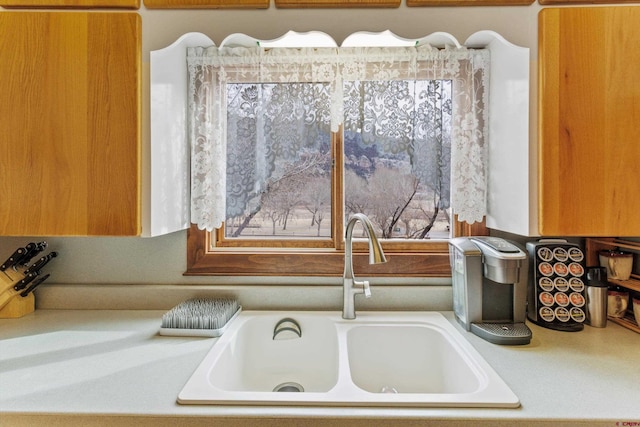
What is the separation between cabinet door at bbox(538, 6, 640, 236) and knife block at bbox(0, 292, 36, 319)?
1843 millimetres

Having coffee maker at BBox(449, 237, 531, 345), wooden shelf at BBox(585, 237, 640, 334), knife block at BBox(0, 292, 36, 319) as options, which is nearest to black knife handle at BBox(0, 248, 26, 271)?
knife block at BBox(0, 292, 36, 319)

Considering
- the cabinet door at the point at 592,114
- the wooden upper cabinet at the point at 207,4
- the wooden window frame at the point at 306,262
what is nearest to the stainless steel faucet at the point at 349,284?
the wooden window frame at the point at 306,262

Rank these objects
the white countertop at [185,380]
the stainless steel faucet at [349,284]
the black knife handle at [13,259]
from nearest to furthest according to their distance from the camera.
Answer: the white countertop at [185,380] < the stainless steel faucet at [349,284] < the black knife handle at [13,259]

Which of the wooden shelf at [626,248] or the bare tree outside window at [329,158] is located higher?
the bare tree outside window at [329,158]

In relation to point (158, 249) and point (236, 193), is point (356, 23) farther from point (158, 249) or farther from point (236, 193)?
point (158, 249)

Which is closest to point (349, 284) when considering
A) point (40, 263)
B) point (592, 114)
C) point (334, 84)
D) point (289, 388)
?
point (289, 388)

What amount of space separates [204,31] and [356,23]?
1.51 ft

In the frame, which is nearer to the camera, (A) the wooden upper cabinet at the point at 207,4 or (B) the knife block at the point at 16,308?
(A) the wooden upper cabinet at the point at 207,4

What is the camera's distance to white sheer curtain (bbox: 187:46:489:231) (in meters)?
1.32

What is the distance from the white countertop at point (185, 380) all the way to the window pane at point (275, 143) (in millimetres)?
606

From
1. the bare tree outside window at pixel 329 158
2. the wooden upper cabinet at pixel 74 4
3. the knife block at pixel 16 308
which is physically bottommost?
the knife block at pixel 16 308

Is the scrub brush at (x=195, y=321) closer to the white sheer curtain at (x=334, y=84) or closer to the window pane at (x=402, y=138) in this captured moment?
the white sheer curtain at (x=334, y=84)

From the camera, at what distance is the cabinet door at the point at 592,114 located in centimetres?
101

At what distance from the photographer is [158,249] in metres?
1.46
